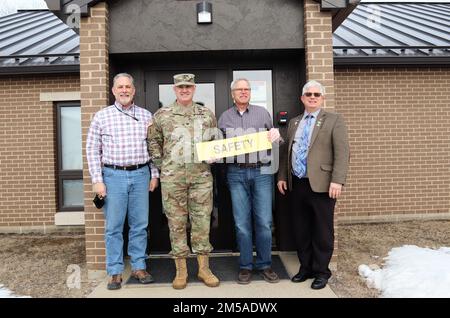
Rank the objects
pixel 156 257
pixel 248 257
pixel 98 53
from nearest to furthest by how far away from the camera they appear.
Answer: pixel 248 257
pixel 98 53
pixel 156 257

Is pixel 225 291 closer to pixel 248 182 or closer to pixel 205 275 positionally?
pixel 205 275

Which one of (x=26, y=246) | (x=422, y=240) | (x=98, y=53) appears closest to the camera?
(x=98, y=53)

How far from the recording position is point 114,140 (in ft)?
11.3

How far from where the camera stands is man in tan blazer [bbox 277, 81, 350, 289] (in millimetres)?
3285

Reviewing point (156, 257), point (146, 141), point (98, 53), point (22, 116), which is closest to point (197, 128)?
point (146, 141)

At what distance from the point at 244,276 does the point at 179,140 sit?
1.54 metres

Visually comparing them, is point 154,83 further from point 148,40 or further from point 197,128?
point 197,128

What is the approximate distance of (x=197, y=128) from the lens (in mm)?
3457

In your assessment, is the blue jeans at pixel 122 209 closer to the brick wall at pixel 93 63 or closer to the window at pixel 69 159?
the brick wall at pixel 93 63

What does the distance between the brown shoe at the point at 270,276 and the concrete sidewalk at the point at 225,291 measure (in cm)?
4

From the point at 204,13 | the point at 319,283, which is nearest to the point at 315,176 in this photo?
the point at 319,283

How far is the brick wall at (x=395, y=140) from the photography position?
20.5 ft

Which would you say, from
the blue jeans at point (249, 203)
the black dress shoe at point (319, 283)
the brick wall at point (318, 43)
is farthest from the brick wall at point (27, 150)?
the black dress shoe at point (319, 283)

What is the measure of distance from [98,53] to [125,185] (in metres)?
1.58
